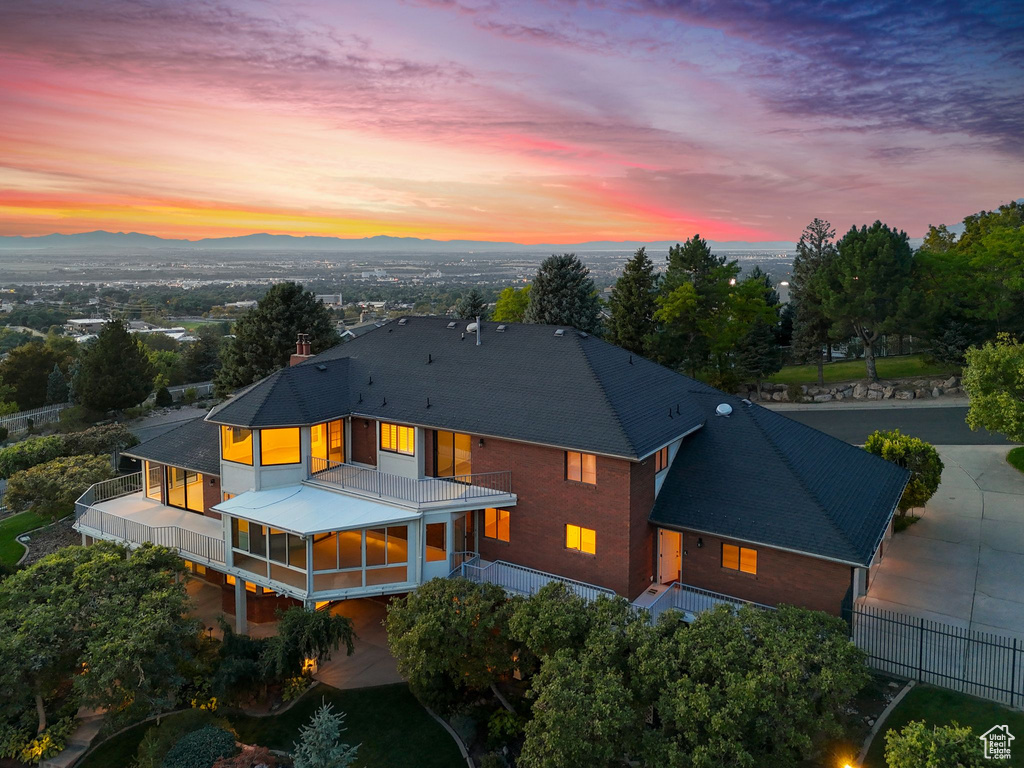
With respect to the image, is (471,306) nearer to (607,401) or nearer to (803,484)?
(607,401)

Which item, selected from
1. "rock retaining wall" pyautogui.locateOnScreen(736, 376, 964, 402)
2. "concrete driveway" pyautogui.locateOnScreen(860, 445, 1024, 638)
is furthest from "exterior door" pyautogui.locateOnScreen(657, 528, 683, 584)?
"rock retaining wall" pyautogui.locateOnScreen(736, 376, 964, 402)

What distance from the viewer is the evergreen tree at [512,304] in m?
59.0

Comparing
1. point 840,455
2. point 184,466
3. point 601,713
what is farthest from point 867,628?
point 184,466

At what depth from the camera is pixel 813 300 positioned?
54.6 meters

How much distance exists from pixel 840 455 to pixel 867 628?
634cm

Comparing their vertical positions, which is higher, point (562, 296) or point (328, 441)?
point (562, 296)

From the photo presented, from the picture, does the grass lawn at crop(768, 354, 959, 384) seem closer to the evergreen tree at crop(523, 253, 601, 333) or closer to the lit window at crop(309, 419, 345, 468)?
the evergreen tree at crop(523, 253, 601, 333)

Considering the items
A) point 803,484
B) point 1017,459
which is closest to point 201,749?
point 803,484

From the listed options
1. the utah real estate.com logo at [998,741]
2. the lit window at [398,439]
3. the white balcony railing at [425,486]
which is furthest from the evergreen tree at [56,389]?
the utah real estate.com logo at [998,741]

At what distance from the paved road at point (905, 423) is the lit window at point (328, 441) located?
1101 inches

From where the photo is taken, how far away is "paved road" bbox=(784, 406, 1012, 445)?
1458 inches

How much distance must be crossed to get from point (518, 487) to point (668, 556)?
473 cm

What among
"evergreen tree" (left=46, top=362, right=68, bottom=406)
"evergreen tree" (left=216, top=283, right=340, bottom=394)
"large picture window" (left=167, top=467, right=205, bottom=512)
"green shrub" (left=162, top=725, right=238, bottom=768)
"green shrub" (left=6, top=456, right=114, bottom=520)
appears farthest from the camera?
"evergreen tree" (left=46, top=362, right=68, bottom=406)

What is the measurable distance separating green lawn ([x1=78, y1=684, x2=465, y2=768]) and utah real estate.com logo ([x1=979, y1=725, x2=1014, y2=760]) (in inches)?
413
